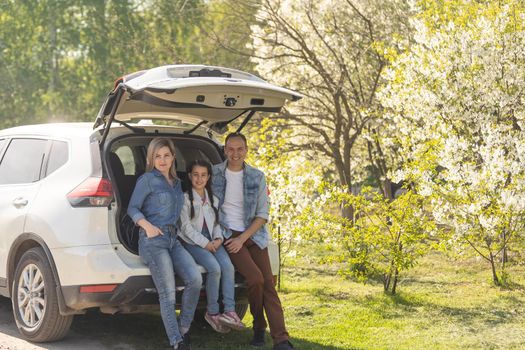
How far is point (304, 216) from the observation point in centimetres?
988

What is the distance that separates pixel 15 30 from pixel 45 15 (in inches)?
68.5

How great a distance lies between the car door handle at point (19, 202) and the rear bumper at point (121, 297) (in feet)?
3.13

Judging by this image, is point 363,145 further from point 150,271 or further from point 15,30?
point 15,30

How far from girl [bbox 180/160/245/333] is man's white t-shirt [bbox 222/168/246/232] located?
12cm

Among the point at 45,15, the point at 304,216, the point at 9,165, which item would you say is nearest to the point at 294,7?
the point at 304,216

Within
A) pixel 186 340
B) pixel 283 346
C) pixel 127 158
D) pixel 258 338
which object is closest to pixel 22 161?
pixel 127 158

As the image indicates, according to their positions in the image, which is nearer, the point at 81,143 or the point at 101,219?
the point at 101,219

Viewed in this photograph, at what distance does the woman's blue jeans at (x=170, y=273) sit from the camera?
5.86 m

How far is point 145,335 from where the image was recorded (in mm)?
6855

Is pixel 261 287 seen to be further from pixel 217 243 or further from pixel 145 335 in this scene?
pixel 145 335

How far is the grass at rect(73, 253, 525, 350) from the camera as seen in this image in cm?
686

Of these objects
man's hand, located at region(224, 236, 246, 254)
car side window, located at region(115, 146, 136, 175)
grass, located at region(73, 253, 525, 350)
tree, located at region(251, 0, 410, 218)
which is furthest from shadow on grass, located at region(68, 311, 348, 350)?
tree, located at region(251, 0, 410, 218)

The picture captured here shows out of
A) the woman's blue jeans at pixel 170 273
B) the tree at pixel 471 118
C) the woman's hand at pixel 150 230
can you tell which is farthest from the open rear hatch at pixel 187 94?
the tree at pixel 471 118

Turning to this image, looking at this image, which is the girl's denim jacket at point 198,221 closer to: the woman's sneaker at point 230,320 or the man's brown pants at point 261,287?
the man's brown pants at point 261,287
